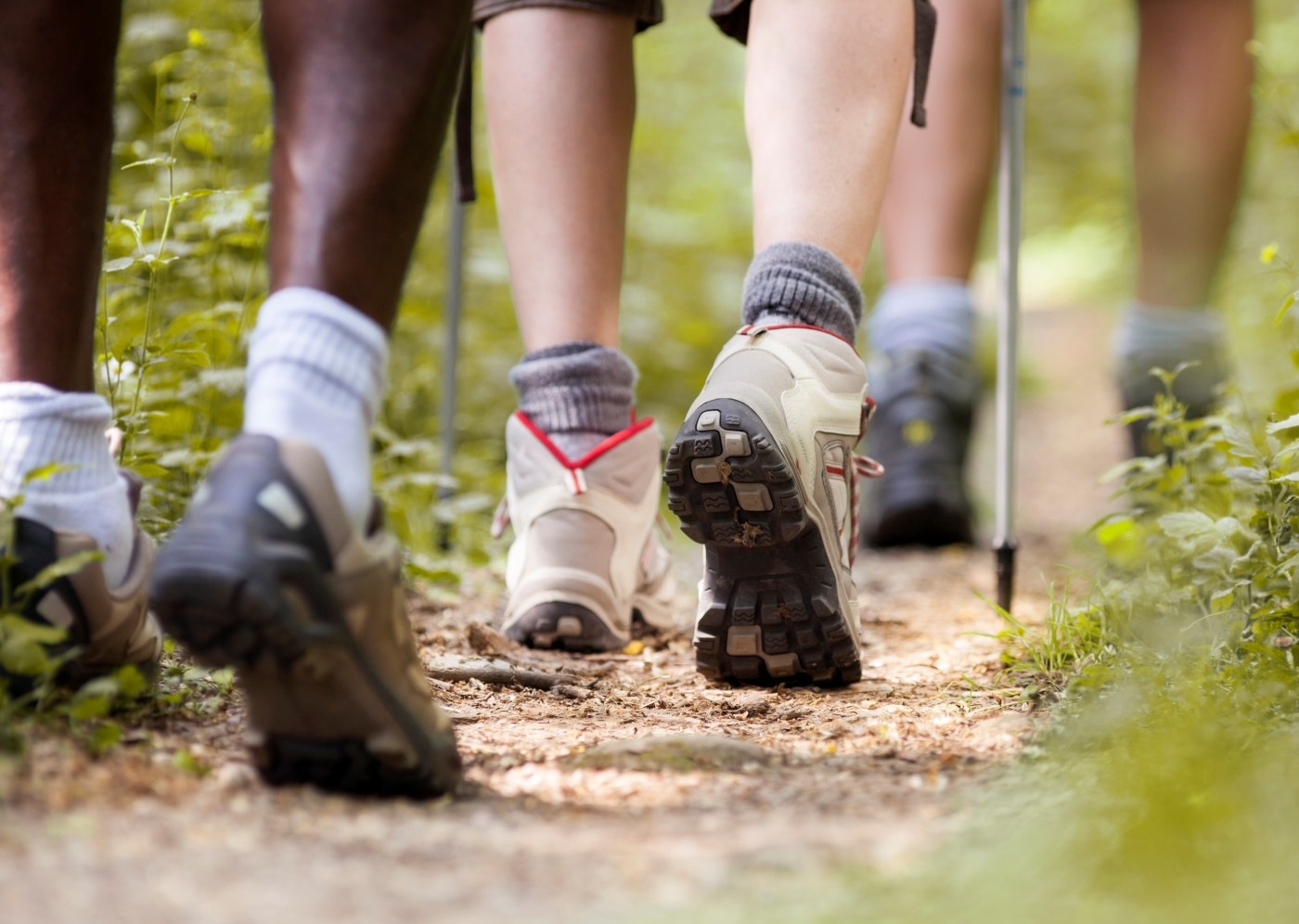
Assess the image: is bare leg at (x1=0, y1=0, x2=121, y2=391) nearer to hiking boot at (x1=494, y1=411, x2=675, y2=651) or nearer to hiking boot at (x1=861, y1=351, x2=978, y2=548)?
hiking boot at (x1=494, y1=411, x2=675, y2=651)

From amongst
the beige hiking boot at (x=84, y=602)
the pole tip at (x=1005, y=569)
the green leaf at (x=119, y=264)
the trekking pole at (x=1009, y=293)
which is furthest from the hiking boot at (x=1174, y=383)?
the beige hiking boot at (x=84, y=602)

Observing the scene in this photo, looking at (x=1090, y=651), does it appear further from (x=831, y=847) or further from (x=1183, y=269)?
(x=1183, y=269)

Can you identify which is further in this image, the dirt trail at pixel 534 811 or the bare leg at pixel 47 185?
the bare leg at pixel 47 185

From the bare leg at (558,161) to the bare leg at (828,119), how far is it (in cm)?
36

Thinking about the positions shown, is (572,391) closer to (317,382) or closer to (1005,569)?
(1005,569)

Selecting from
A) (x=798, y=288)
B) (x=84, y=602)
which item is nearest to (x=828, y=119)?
→ (x=798, y=288)

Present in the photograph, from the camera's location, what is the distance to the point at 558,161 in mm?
1825

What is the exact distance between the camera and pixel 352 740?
0.96m

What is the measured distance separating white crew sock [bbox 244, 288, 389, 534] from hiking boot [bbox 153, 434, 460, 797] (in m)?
0.02

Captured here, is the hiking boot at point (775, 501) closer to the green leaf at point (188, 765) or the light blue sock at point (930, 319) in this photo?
the green leaf at point (188, 765)

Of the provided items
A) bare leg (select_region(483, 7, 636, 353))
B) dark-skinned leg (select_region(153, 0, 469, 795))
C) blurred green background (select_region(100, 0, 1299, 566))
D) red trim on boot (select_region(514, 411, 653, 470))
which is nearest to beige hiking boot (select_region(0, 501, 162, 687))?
dark-skinned leg (select_region(153, 0, 469, 795))

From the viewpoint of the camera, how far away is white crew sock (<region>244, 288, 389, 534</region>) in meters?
0.94

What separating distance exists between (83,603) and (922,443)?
6.95ft

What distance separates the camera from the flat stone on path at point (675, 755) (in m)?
1.11
